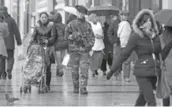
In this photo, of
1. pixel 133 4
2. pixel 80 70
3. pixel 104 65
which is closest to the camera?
pixel 80 70

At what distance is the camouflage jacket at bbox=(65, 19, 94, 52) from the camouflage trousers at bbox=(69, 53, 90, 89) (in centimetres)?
13

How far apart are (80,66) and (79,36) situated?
640 millimetres

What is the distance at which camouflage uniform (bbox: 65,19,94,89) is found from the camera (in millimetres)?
13237

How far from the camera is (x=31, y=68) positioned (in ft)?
44.4

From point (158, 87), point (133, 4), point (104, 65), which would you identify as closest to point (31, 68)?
point (158, 87)

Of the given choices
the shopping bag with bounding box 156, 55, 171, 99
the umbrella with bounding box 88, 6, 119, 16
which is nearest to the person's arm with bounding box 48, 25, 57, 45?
the shopping bag with bounding box 156, 55, 171, 99

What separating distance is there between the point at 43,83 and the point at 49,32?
1.14m

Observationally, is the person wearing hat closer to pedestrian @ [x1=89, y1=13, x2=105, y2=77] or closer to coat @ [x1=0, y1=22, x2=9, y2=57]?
coat @ [x1=0, y1=22, x2=9, y2=57]

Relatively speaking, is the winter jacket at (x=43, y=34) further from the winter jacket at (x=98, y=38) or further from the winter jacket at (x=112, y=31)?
the winter jacket at (x=98, y=38)

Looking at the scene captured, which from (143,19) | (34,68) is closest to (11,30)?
(34,68)

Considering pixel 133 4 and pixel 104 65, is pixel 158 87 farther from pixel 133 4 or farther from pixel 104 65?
pixel 133 4

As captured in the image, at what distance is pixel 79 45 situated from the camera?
13.4 meters

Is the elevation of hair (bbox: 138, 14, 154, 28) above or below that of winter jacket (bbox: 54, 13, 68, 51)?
above

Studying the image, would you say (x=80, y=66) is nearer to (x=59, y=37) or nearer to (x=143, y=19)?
(x=59, y=37)
